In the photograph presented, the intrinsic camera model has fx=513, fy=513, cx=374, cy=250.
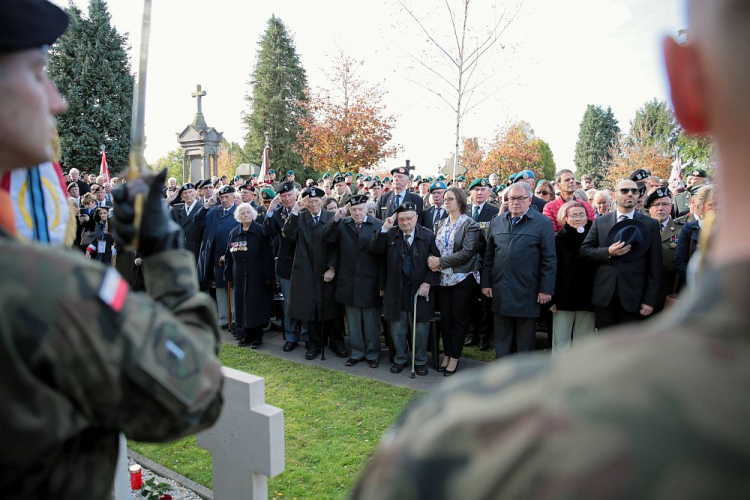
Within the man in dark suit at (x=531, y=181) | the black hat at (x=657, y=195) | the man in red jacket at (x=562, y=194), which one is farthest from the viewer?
the man in dark suit at (x=531, y=181)

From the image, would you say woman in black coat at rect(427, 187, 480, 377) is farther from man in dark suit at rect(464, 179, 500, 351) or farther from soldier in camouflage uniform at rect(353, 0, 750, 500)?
soldier in camouflage uniform at rect(353, 0, 750, 500)

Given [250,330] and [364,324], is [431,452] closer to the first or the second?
[364,324]

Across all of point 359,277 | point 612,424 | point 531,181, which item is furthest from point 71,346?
point 531,181

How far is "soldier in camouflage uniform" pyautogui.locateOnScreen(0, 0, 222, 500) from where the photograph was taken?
911 millimetres

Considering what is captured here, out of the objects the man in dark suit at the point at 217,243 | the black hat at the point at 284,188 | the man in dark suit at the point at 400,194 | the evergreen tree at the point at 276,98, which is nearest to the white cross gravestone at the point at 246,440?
the black hat at the point at 284,188

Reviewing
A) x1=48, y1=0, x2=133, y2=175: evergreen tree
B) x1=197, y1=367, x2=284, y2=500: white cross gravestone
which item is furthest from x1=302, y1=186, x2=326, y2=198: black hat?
x1=48, y1=0, x2=133, y2=175: evergreen tree

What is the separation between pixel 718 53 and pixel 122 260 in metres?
9.71

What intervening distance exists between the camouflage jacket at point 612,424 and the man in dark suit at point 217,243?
7995mm

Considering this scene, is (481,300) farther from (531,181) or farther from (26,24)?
(26,24)

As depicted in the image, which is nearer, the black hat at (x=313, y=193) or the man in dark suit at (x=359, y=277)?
the man in dark suit at (x=359, y=277)

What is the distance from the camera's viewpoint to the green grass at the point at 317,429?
381 centimetres

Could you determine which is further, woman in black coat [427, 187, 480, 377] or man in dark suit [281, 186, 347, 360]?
man in dark suit [281, 186, 347, 360]

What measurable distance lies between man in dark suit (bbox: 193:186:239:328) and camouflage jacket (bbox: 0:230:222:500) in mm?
7360

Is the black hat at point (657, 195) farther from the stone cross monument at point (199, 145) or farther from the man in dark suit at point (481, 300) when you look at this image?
the stone cross monument at point (199, 145)
